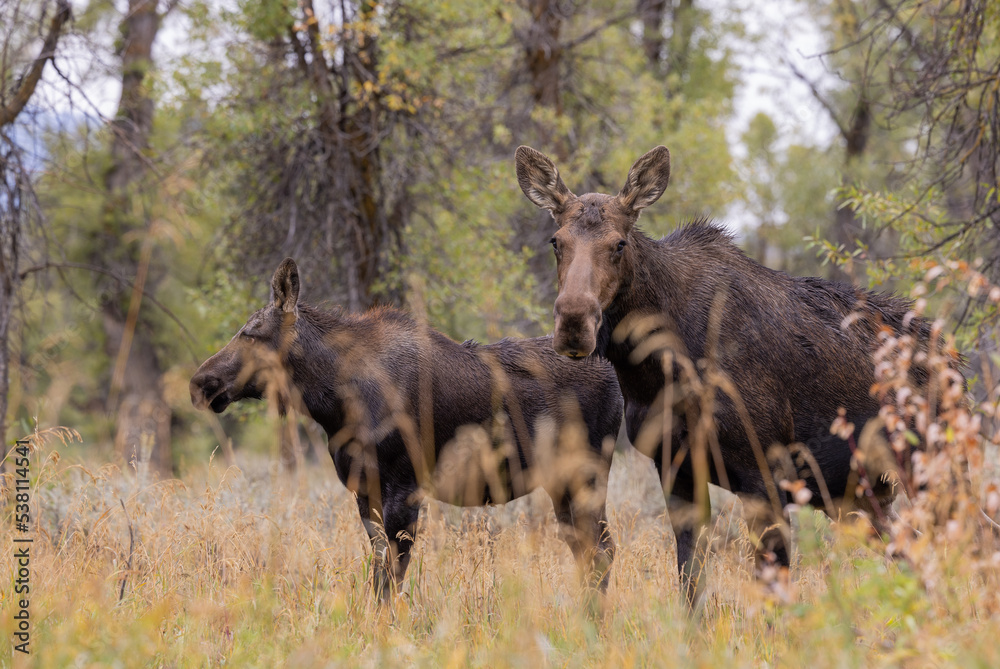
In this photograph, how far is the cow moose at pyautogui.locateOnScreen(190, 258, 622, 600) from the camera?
221 inches

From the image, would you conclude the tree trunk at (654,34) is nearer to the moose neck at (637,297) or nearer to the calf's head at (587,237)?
the calf's head at (587,237)

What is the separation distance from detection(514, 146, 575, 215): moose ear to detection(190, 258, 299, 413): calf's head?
5.55 feet

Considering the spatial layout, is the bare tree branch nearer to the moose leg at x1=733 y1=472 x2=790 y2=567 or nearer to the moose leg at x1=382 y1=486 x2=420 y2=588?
the moose leg at x1=382 y1=486 x2=420 y2=588

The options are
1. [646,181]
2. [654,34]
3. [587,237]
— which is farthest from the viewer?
[654,34]

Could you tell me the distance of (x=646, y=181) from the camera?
512cm

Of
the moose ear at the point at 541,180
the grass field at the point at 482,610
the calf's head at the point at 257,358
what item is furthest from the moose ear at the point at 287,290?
the moose ear at the point at 541,180

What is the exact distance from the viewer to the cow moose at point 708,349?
4.62m

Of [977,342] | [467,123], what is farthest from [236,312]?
[977,342]

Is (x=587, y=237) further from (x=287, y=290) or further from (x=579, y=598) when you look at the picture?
(x=287, y=290)

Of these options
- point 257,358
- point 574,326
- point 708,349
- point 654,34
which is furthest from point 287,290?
point 654,34

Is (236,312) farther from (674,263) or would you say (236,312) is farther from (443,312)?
(674,263)

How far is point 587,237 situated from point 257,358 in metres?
2.45

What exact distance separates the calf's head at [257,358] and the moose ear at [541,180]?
1.69 metres

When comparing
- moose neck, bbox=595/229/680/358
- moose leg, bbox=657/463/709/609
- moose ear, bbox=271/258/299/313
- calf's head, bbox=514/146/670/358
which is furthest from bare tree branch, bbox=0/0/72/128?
moose leg, bbox=657/463/709/609
